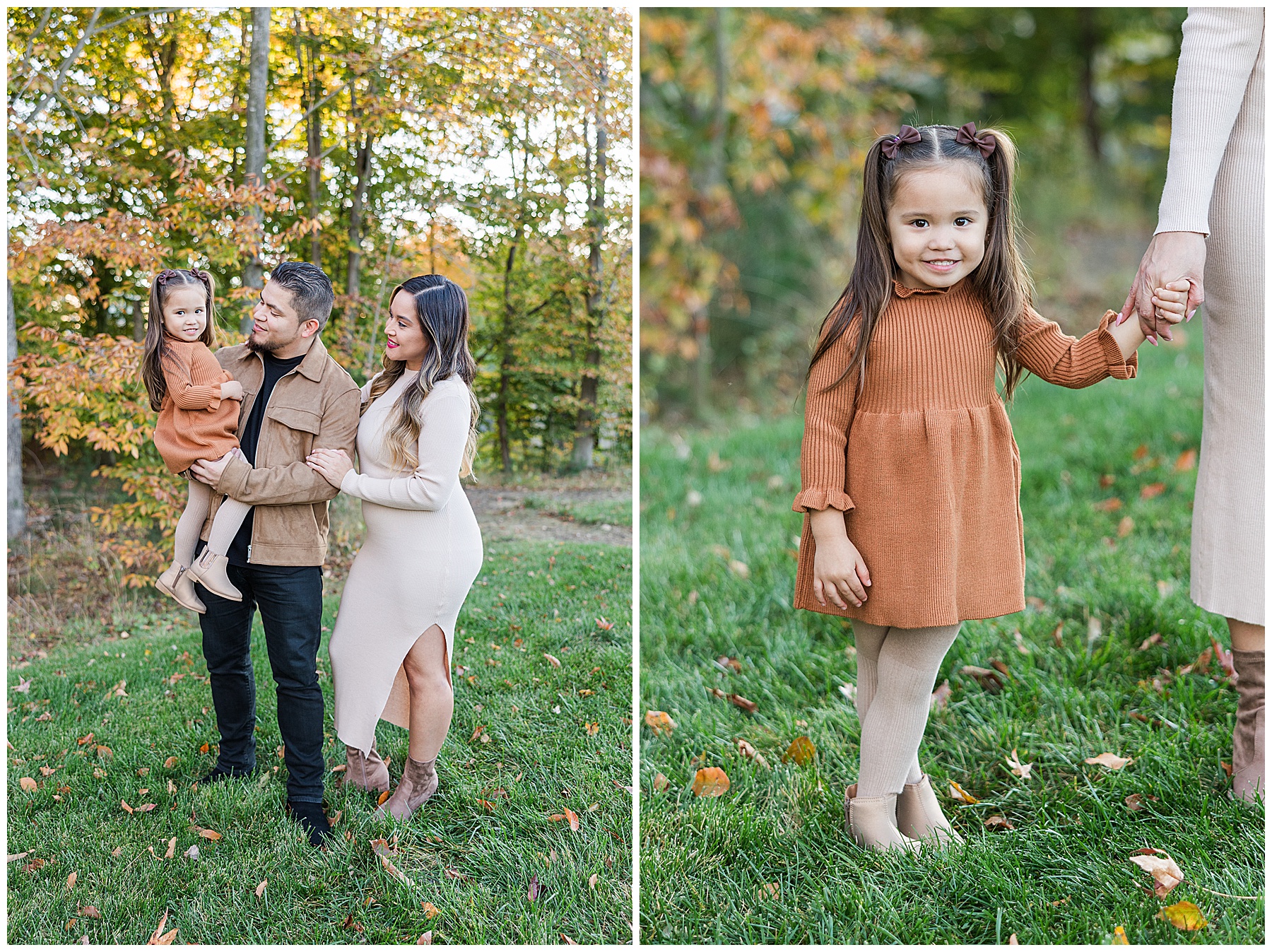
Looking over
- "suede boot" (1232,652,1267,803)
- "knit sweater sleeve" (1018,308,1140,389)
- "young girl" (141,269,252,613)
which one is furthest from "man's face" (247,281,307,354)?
"suede boot" (1232,652,1267,803)

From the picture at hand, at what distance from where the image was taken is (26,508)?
2.84 m

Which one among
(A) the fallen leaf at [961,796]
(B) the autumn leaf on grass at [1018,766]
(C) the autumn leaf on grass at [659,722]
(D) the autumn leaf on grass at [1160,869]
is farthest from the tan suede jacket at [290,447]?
(D) the autumn leaf on grass at [1160,869]

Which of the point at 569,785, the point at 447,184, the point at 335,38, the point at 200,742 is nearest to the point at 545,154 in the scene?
the point at 447,184

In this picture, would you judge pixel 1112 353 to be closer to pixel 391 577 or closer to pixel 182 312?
Result: pixel 391 577

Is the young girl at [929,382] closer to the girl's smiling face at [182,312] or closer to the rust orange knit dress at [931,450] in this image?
the rust orange knit dress at [931,450]

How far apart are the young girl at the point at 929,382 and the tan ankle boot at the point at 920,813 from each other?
0.56 metres

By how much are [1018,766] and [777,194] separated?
5.70 metres

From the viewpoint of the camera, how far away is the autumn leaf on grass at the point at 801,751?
269 cm

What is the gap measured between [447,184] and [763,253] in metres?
5.04

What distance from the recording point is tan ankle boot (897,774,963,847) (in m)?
2.38

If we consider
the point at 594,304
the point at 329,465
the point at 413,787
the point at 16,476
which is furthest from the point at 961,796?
the point at 16,476

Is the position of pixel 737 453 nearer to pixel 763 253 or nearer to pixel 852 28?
pixel 763 253

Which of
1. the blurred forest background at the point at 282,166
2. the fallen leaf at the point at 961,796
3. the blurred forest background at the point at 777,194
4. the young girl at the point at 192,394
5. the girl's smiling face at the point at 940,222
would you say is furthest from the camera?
the blurred forest background at the point at 777,194

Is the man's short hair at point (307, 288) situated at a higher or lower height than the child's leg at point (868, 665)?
higher
